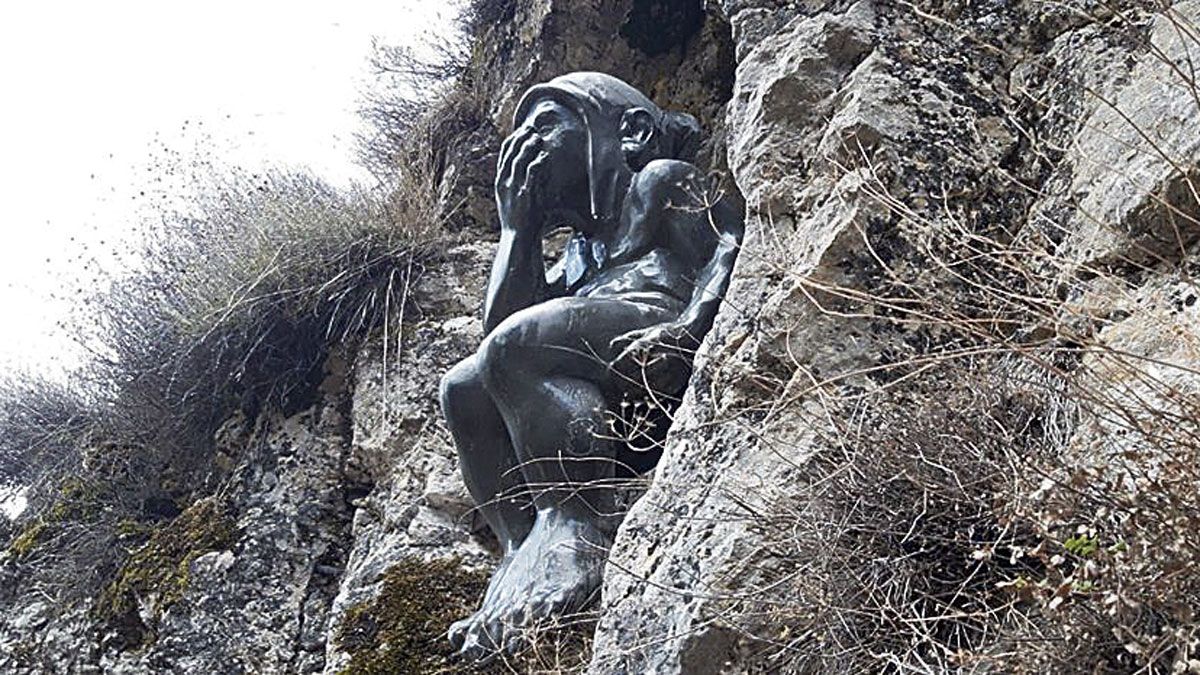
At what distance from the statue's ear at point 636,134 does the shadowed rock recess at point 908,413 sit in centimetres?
60

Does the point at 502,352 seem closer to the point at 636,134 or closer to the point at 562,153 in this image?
the point at 562,153

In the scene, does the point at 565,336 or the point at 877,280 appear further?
the point at 565,336

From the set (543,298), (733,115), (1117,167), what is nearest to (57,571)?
(543,298)

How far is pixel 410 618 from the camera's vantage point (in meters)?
3.31

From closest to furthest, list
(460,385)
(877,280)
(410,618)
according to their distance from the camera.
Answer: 1. (877,280)
2. (460,385)
3. (410,618)

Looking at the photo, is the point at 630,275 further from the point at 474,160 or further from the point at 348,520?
the point at 474,160

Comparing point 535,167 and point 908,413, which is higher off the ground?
point 535,167

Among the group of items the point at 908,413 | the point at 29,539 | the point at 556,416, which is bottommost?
the point at 29,539

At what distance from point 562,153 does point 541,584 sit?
1.08 m

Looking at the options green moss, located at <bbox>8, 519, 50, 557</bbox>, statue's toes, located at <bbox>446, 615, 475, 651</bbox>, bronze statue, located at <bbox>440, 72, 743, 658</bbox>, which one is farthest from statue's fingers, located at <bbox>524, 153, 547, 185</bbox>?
green moss, located at <bbox>8, 519, 50, 557</bbox>

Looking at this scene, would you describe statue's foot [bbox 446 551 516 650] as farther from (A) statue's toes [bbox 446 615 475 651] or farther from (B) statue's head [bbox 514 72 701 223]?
(B) statue's head [bbox 514 72 701 223]

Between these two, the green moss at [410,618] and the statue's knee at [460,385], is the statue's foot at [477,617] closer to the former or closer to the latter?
the green moss at [410,618]

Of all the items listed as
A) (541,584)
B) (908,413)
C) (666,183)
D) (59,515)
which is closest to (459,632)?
(541,584)

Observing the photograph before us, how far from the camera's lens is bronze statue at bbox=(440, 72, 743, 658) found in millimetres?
2951
